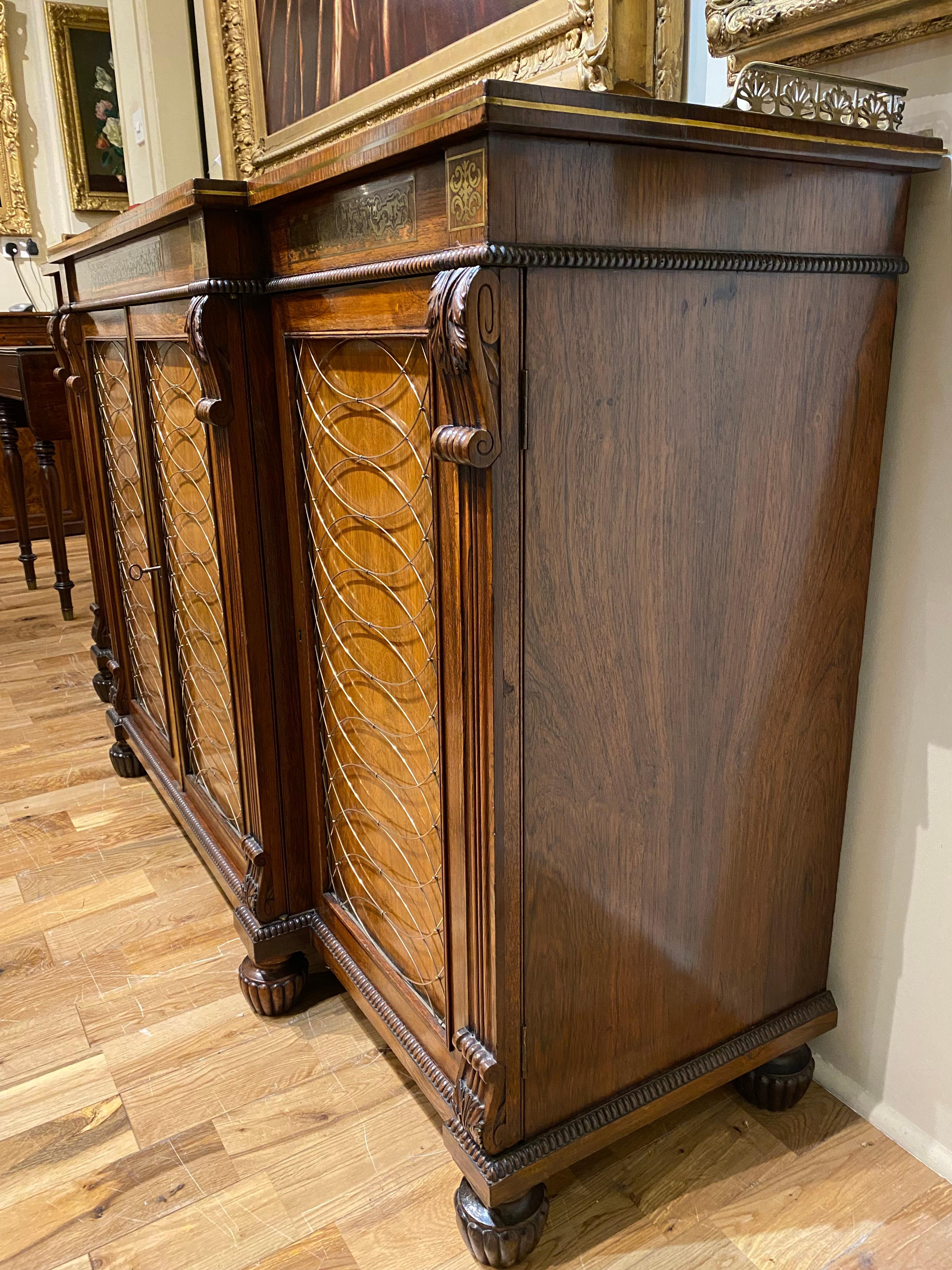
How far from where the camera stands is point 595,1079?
1.07m

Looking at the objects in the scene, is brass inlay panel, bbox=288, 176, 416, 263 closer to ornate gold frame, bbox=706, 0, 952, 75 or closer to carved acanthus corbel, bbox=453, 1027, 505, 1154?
ornate gold frame, bbox=706, 0, 952, 75

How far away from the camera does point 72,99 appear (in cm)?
430

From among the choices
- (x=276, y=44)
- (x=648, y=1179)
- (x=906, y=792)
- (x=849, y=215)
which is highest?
(x=276, y=44)

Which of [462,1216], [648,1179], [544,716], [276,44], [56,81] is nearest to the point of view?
[544,716]

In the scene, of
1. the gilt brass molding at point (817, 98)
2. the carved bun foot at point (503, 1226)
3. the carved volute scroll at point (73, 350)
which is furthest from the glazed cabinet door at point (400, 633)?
the carved volute scroll at point (73, 350)

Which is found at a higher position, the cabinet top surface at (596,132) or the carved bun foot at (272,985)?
the cabinet top surface at (596,132)

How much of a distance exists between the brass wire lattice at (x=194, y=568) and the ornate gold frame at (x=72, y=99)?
349cm

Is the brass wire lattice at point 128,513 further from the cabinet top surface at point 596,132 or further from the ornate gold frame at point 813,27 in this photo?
the ornate gold frame at point 813,27

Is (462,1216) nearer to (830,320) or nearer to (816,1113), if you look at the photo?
(816,1113)

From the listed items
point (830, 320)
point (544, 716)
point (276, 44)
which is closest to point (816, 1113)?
point (544, 716)

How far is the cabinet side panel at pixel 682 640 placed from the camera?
87 cm

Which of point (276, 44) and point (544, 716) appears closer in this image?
point (544, 716)

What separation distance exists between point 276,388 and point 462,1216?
1013mm

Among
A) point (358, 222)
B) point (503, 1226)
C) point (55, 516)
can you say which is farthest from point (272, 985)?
point (55, 516)
